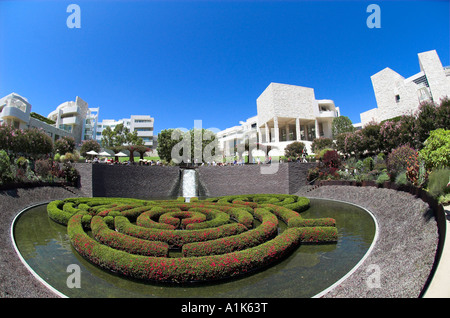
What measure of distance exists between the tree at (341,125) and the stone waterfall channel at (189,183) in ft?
127

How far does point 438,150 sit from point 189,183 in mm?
24722

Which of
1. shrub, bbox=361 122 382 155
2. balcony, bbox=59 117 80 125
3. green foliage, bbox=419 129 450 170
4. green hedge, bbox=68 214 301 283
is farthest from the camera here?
balcony, bbox=59 117 80 125

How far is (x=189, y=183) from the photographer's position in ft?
92.8

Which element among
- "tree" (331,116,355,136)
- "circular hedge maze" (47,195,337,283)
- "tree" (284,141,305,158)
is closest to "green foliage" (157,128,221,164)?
"tree" (284,141,305,158)

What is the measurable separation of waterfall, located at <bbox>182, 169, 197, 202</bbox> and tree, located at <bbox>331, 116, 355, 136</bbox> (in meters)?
38.6

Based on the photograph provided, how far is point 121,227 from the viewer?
27.5ft

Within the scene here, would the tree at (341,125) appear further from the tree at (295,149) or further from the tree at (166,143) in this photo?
the tree at (166,143)

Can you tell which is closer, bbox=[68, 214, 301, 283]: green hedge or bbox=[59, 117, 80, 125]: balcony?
bbox=[68, 214, 301, 283]: green hedge

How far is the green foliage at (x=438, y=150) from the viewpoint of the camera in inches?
280

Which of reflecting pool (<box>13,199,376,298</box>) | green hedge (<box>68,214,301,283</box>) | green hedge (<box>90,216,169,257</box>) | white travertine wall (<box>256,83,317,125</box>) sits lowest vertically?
reflecting pool (<box>13,199,376,298</box>)

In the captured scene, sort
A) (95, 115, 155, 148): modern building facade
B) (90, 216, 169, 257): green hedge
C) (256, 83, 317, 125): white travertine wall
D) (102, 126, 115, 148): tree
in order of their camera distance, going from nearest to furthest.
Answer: (90, 216, 169, 257): green hedge, (256, 83, 317, 125): white travertine wall, (102, 126, 115, 148): tree, (95, 115, 155, 148): modern building facade

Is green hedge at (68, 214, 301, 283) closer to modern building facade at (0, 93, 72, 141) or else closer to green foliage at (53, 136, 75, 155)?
green foliage at (53, 136, 75, 155)

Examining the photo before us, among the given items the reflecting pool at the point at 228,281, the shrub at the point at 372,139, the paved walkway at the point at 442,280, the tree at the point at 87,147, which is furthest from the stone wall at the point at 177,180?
the tree at the point at 87,147

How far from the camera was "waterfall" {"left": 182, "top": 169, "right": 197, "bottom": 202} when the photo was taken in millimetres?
27453
